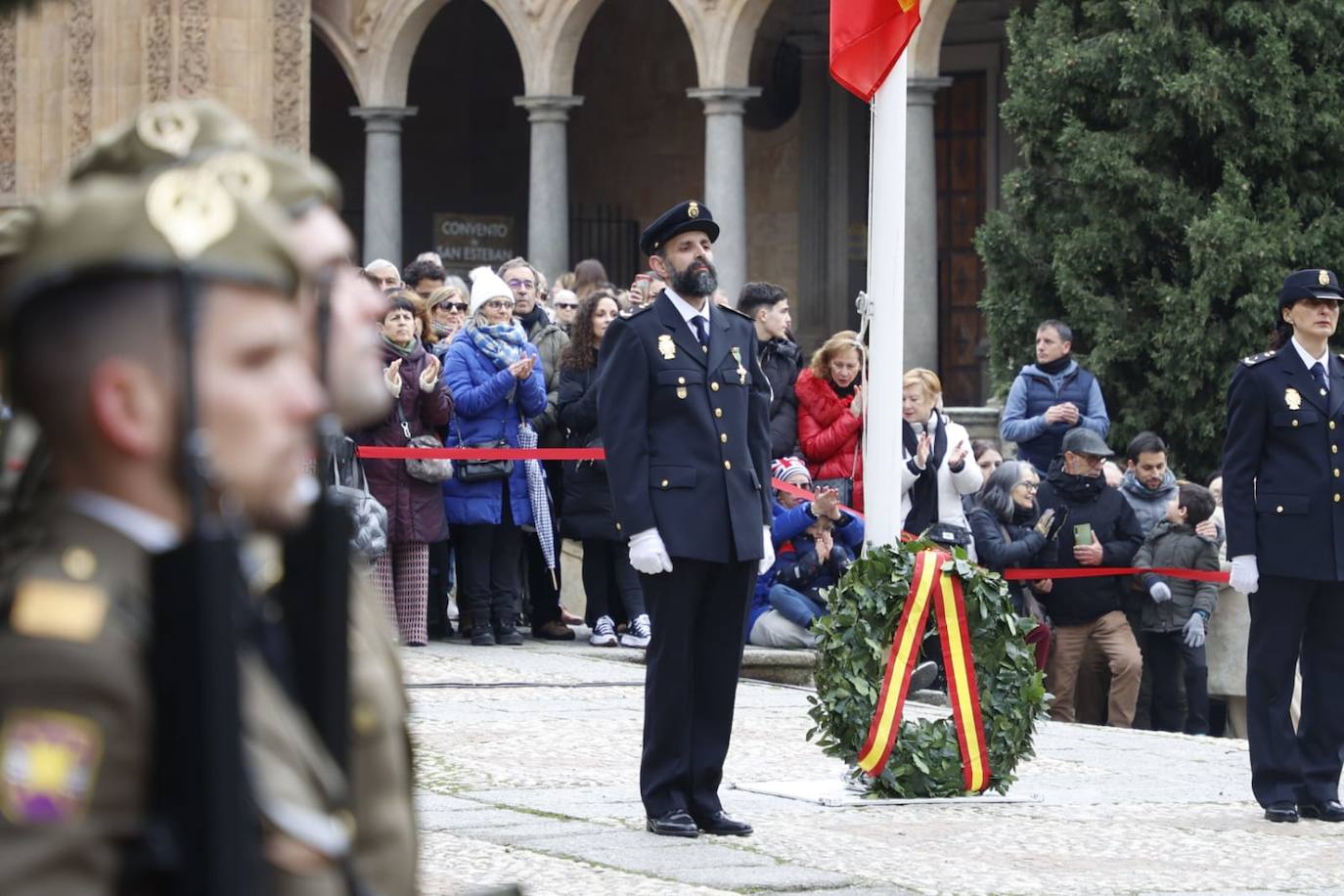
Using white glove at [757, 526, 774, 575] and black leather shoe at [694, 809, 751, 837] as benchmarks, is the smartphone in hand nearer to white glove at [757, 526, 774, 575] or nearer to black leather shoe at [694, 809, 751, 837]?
white glove at [757, 526, 774, 575]

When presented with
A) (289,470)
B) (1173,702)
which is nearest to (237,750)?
(289,470)

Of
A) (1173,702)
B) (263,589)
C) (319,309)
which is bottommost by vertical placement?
(1173,702)

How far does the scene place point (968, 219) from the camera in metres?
24.7

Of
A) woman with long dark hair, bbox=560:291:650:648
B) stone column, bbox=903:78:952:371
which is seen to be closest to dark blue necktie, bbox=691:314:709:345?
woman with long dark hair, bbox=560:291:650:648

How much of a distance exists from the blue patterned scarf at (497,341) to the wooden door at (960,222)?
13.2m

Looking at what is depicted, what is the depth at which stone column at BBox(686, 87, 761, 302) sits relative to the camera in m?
20.9

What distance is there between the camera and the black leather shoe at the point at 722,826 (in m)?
7.01

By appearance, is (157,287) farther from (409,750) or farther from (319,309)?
(409,750)

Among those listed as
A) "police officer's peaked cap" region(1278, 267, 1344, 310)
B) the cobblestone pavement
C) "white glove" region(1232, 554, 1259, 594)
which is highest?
"police officer's peaked cap" region(1278, 267, 1344, 310)

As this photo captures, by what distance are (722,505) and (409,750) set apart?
493 centimetres

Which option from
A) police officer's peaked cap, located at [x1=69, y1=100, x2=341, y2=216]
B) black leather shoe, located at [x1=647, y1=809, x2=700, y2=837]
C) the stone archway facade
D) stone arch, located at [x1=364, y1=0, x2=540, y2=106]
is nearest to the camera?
police officer's peaked cap, located at [x1=69, y1=100, x2=341, y2=216]

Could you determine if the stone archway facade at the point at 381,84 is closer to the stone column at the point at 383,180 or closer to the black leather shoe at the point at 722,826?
the stone column at the point at 383,180

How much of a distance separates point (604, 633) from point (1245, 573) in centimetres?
466

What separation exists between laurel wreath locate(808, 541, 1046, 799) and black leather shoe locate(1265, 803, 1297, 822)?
82 cm
